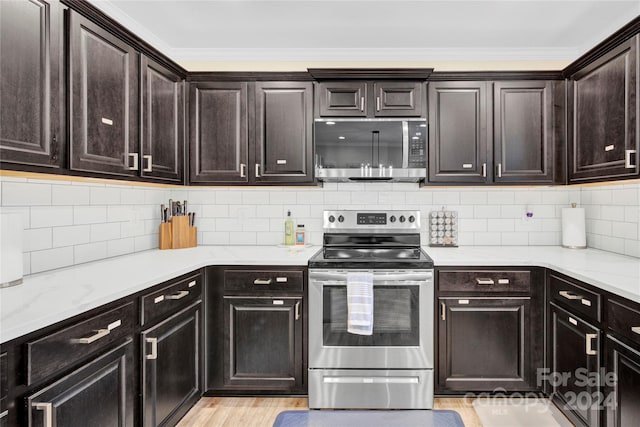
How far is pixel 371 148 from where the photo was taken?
271 cm

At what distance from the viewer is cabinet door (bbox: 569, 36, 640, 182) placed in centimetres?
199

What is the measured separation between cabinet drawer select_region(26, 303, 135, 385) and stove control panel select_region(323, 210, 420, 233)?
1.69 metres

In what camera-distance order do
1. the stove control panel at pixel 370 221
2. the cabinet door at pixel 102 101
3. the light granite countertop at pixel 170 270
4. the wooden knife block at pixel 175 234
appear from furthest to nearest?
the stove control panel at pixel 370 221
the wooden knife block at pixel 175 234
the cabinet door at pixel 102 101
the light granite countertop at pixel 170 270

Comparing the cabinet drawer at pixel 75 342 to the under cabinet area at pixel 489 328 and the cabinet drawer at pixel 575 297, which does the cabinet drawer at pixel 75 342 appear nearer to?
the under cabinet area at pixel 489 328

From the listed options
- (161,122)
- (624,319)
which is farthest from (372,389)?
(161,122)

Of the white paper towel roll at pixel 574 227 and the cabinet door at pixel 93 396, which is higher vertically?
the white paper towel roll at pixel 574 227

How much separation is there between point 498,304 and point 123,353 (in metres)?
2.17

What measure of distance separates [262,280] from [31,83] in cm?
156

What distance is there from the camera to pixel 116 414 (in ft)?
5.14

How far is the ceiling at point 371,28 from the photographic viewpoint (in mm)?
2396

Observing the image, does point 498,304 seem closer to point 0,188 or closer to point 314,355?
point 314,355

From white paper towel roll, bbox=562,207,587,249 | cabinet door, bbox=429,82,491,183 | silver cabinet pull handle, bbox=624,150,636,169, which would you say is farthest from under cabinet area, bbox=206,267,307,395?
white paper towel roll, bbox=562,207,587,249

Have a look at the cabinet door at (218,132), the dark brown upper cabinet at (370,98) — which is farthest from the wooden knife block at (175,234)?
the dark brown upper cabinet at (370,98)

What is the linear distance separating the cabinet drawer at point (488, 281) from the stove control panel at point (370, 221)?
2.22 ft
